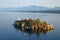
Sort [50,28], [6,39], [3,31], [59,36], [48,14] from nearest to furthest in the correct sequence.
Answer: [6,39] → [59,36] → [3,31] → [50,28] → [48,14]

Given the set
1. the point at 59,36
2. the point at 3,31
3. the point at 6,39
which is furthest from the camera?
the point at 3,31

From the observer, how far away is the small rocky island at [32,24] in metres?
5.52

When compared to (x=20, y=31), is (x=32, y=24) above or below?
above

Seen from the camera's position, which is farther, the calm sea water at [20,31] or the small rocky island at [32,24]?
the small rocky island at [32,24]

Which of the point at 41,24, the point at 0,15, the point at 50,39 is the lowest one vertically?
the point at 50,39

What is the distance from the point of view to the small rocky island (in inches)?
217

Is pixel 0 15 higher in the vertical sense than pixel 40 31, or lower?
higher

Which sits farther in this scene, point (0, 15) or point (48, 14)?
point (48, 14)

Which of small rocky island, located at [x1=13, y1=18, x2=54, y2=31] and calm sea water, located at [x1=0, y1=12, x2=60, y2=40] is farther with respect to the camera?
small rocky island, located at [x1=13, y1=18, x2=54, y2=31]

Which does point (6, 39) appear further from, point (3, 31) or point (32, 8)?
point (32, 8)

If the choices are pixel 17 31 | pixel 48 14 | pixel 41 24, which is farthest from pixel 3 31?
pixel 48 14

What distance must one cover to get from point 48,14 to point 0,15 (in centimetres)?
216

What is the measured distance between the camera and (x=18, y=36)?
503 cm

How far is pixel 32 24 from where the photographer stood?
18.2 feet
